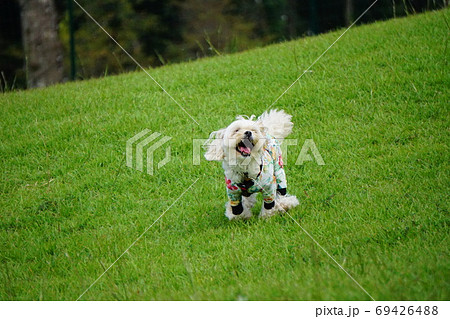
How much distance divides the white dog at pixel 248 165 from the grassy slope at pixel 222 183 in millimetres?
203

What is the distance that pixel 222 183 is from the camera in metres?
6.13

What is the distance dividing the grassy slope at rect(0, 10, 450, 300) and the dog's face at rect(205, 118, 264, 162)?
2.56ft

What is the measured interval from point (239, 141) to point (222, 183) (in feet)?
5.33

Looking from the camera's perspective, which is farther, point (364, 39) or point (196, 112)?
point (364, 39)

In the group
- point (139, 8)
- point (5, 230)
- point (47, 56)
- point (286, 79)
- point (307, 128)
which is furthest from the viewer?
point (139, 8)

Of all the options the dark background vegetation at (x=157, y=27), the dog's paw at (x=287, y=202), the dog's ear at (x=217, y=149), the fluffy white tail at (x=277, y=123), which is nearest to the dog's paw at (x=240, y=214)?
the dog's paw at (x=287, y=202)

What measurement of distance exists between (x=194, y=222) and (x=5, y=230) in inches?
91.3

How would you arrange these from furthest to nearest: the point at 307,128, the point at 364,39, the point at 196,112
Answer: the point at 364,39, the point at 196,112, the point at 307,128

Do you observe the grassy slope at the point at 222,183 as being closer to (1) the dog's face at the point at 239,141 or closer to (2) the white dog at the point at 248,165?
(2) the white dog at the point at 248,165

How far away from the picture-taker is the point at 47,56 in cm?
1252

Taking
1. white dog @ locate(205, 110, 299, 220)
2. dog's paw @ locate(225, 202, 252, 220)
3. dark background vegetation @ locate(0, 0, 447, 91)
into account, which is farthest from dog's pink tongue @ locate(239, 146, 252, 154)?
dark background vegetation @ locate(0, 0, 447, 91)

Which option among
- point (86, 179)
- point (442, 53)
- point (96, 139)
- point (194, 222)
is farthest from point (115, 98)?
point (442, 53)

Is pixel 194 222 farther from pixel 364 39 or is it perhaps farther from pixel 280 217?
pixel 364 39

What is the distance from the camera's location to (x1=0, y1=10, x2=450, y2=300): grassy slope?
13.0ft
